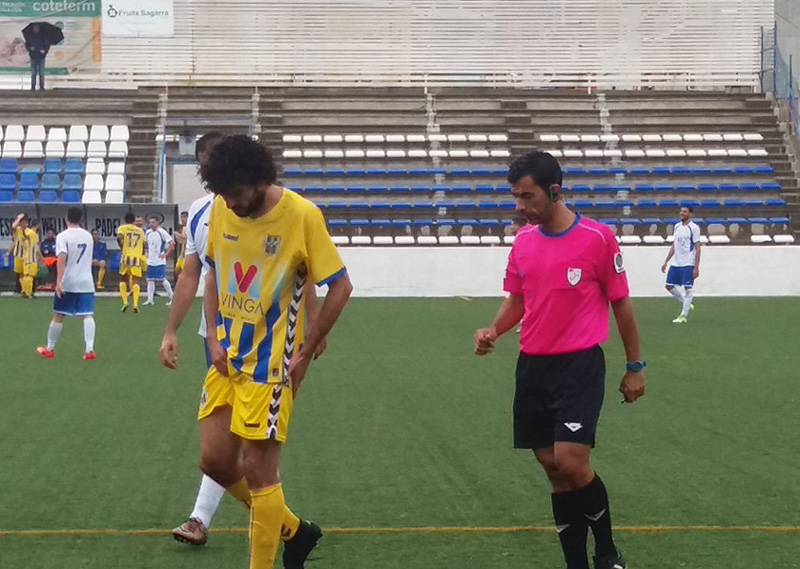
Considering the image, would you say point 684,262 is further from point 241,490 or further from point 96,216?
point 241,490

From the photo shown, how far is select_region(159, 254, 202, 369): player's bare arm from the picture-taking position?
568 cm

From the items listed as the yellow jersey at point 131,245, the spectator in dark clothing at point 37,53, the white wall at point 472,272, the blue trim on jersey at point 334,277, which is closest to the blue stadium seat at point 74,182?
the spectator in dark clothing at point 37,53

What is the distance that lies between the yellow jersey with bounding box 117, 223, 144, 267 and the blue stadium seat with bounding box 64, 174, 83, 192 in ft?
Result: 26.9

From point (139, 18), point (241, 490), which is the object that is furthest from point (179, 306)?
point (139, 18)

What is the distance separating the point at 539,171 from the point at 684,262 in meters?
17.6

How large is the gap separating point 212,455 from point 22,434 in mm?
4846

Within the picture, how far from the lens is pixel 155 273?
2844 centimetres

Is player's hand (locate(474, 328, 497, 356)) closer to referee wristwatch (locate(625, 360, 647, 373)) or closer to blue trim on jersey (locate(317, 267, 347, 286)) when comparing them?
referee wristwatch (locate(625, 360, 647, 373))

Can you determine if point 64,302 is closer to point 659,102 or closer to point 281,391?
point 281,391

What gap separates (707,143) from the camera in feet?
124

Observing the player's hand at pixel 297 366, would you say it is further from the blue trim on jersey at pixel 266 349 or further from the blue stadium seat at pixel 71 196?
the blue stadium seat at pixel 71 196

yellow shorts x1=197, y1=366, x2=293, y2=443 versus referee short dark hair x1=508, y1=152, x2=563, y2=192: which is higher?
referee short dark hair x1=508, y1=152, x2=563, y2=192

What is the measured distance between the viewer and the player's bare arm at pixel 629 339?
573 centimetres

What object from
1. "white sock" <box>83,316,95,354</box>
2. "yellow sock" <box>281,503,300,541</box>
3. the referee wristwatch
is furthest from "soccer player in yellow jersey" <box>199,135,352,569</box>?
"white sock" <box>83,316,95,354</box>
